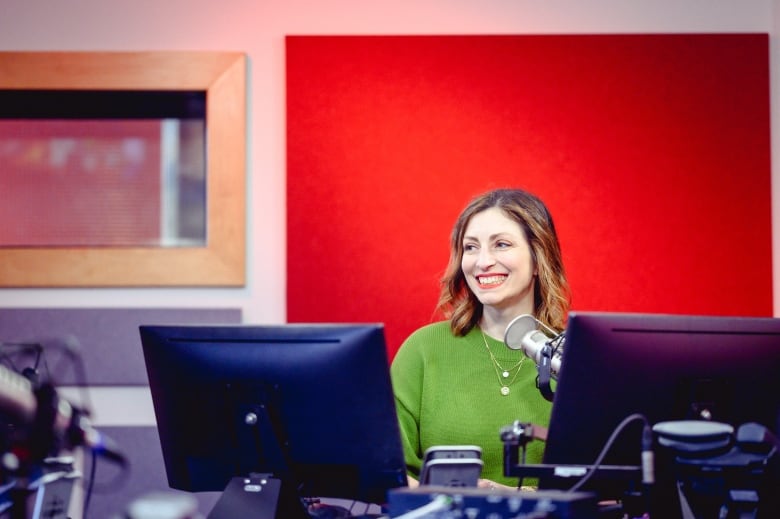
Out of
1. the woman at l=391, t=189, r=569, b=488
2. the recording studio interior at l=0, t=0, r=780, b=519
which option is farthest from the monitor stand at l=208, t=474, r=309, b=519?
the recording studio interior at l=0, t=0, r=780, b=519

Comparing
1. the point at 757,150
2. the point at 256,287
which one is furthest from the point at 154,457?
the point at 757,150

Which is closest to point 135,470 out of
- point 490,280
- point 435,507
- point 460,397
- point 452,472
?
point 460,397

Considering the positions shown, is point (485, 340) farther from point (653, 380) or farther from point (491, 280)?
point (653, 380)

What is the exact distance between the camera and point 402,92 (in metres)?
3.02

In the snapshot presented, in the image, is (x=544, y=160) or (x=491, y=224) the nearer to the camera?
(x=491, y=224)

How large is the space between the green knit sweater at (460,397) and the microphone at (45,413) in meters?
0.87

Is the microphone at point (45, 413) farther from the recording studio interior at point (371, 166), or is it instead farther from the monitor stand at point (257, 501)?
the recording studio interior at point (371, 166)

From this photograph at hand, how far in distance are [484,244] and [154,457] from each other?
4.82ft

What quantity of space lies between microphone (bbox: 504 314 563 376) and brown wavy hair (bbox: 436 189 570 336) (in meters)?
0.51

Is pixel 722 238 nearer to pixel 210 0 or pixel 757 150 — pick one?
pixel 757 150

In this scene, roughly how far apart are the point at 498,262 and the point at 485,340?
8.3 inches

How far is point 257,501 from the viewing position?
1.44m

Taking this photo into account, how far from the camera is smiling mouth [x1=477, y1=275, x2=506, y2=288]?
2.18 m

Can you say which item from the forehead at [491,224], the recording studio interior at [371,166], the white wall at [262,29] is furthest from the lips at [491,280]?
the white wall at [262,29]
